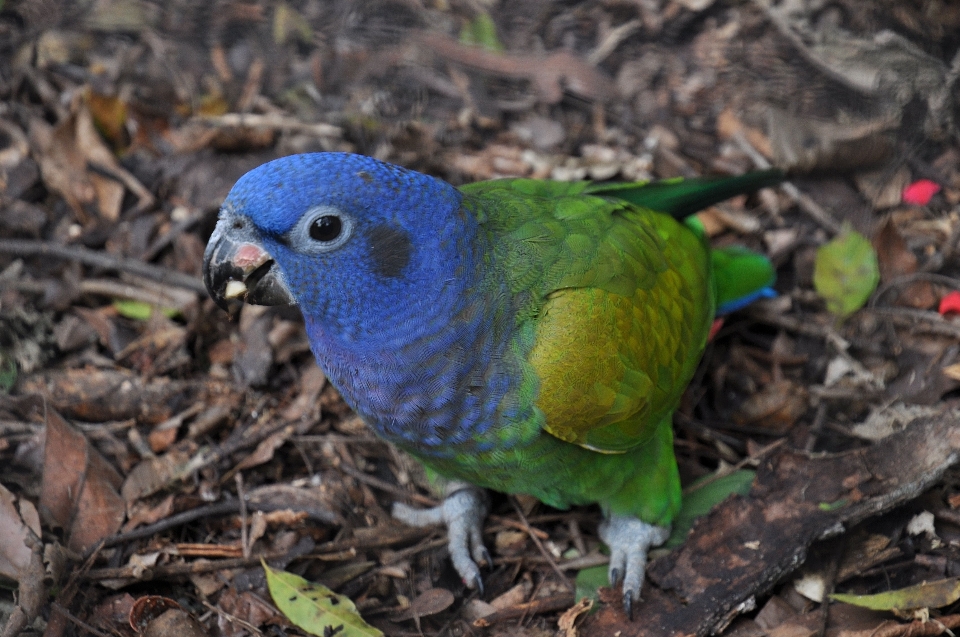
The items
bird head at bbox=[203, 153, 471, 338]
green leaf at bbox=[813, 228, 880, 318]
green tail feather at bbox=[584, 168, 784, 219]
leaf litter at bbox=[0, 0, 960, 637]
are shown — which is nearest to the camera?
bird head at bbox=[203, 153, 471, 338]

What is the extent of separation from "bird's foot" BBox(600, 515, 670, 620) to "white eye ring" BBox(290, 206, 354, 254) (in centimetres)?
152

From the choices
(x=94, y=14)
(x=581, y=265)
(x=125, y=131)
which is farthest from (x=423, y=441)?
(x=94, y=14)

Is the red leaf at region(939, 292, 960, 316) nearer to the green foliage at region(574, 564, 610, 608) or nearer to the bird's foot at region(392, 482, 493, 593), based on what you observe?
the green foliage at region(574, 564, 610, 608)

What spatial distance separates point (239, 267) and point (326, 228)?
30cm

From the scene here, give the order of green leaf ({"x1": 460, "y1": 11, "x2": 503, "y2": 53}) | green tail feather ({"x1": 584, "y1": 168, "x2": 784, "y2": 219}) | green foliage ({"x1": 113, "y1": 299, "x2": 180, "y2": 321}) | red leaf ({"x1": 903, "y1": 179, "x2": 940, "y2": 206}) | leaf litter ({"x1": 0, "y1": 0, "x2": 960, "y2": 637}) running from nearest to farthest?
leaf litter ({"x1": 0, "y1": 0, "x2": 960, "y2": 637})
green tail feather ({"x1": 584, "y1": 168, "x2": 784, "y2": 219})
green foliage ({"x1": 113, "y1": 299, "x2": 180, "y2": 321})
red leaf ({"x1": 903, "y1": 179, "x2": 940, "y2": 206})
green leaf ({"x1": 460, "y1": 11, "x2": 503, "y2": 53})

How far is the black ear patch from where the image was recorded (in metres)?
2.45

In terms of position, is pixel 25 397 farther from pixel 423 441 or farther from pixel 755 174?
pixel 755 174

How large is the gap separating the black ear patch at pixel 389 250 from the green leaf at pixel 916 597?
70.9 inches

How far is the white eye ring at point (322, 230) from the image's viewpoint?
2.37 metres

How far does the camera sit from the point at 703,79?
470 centimetres

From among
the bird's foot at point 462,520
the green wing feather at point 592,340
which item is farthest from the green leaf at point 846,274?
the bird's foot at point 462,520

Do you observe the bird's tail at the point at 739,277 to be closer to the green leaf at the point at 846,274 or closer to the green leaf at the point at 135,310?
the green leaf at the point at 846,274

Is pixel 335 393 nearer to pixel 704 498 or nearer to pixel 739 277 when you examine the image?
pixel 704 498

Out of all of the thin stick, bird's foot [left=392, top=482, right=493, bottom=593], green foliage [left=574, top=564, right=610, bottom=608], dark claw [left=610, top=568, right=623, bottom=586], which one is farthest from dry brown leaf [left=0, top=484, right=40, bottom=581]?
dark claw [left=610, top=568, right=623, bottom=586]
